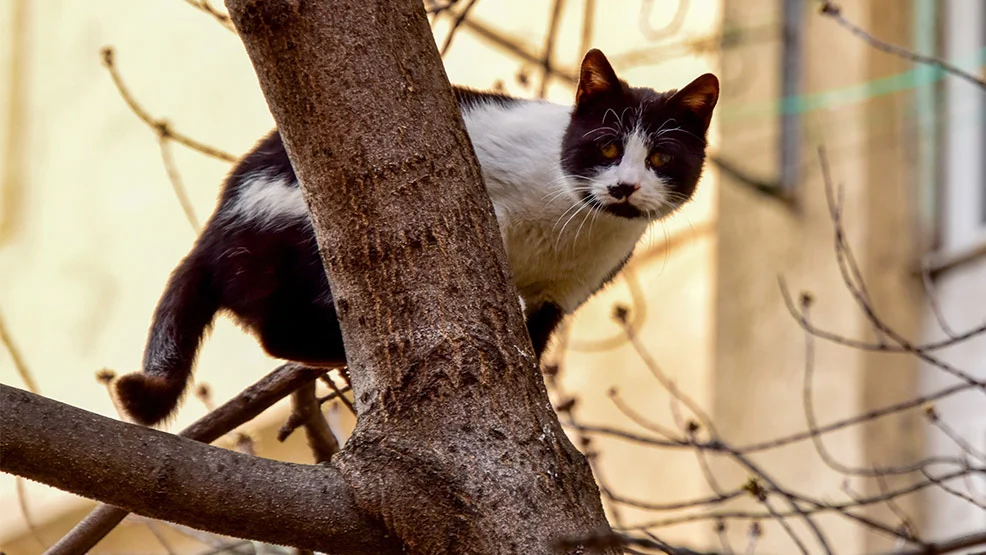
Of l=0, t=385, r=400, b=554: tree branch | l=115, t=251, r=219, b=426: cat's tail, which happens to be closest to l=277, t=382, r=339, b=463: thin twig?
l=115, t=251, r=219, b=426: cat's tail

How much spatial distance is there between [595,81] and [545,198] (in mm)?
306

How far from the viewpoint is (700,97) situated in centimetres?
268

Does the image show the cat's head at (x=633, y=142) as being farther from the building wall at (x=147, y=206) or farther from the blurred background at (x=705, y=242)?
the building wall at (x=147, y=206)

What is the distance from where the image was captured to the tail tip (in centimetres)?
213

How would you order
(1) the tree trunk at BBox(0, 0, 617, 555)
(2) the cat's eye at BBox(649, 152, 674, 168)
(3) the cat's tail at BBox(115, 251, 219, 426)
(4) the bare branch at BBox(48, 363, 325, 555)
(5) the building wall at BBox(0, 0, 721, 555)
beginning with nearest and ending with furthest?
(1) the tree trunk at BBox(0, 0, 617, 555) < (4) the bare branch at BBox(48, 363, 325, 555) < (3) the cat's tail at BBox(115, 251, 219, 426) < (2) the cat's eye at BBox(649, 152, 674, 168) < (5) the building wall at BBox(0, 0, 721, 555)

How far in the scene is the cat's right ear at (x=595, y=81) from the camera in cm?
263

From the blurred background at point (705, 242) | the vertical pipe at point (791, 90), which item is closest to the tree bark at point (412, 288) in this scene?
the blurred background at point (705, 242)

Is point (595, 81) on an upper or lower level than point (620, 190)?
upper

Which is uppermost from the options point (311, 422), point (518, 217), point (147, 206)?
point (147, 206)

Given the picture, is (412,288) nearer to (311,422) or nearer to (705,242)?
(311,422)

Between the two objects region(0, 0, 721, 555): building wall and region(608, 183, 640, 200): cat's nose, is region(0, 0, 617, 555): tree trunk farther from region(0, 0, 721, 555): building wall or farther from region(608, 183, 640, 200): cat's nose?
region(0, 0, 721, 555): building wall

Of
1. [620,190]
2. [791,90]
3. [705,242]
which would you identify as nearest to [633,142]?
[620,190]

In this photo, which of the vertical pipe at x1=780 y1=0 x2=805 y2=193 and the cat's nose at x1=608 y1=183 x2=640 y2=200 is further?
the vertical pipe at x1=780 y1=0 x2=805 y2=193

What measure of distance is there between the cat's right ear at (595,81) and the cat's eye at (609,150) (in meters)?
0.14
